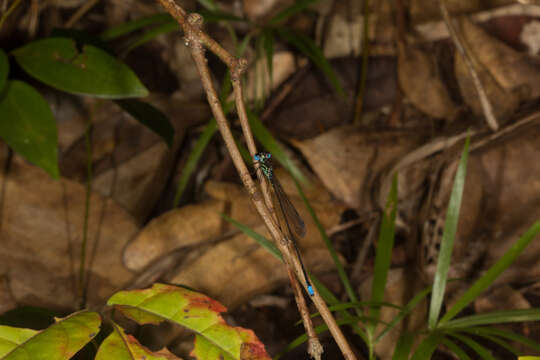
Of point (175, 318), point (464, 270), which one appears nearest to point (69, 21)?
point (175, 318)

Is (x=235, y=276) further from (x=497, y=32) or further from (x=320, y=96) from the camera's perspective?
(x=497, y=32)

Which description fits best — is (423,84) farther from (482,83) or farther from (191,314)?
(191,314)

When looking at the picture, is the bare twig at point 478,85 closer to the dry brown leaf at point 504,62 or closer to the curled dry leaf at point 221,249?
the dry brown leaf at point 504,62

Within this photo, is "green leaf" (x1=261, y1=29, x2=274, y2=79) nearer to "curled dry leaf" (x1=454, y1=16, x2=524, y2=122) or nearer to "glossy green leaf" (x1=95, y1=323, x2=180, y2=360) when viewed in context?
"curled dry leaf" (x1=454, y1=16, x2=524, y2=122)

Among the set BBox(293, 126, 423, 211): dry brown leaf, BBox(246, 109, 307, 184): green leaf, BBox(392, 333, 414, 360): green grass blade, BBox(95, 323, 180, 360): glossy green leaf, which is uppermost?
BBox(246, 109, 307, 184): green leaf

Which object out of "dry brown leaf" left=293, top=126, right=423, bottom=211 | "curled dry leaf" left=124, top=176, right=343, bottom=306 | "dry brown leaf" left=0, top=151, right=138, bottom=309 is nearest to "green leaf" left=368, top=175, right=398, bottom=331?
"curled dry leaf" left=124, top=176, right=343, bottom=306

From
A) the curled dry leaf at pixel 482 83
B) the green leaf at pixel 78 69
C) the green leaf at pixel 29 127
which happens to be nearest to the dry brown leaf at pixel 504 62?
A: the curled dry leaf at pixel 482 83
